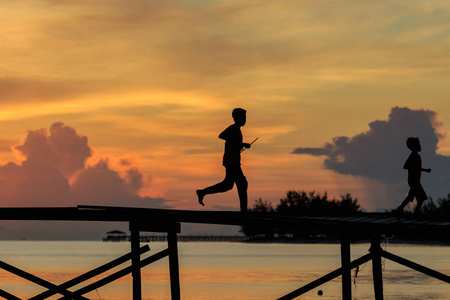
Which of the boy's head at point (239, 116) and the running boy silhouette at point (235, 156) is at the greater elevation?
the boy's head at point (239, 116)

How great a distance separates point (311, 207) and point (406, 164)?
148343 millimetres

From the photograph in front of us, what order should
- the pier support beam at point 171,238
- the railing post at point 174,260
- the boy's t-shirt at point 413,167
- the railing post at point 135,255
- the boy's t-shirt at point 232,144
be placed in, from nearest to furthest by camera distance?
the boy's t-shirt at point 232,144
the pier support beam at point 171,238
the railing post at point 174,260
the railing post at point 135,255
the boy's t-shirt at point 413,167

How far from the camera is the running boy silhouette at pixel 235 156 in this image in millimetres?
17547

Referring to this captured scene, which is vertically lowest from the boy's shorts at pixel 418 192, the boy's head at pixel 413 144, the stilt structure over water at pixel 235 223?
the stilt structure over water at pixel 235 223

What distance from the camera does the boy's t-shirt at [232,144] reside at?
690 inches

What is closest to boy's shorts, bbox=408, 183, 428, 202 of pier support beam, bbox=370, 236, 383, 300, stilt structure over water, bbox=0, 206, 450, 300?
stilt structure over water, bbox=0, 206, 450, 300

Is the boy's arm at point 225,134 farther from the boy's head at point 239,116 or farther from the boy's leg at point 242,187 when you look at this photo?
the boy's leg at point 242,187

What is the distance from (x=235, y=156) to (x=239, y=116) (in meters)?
0.85

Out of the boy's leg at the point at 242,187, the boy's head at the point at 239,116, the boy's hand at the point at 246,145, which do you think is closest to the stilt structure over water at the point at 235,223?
the boy's leg at the point at 242,187

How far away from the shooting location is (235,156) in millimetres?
17562

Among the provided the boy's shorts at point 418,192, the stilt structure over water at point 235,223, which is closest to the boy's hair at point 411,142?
the boy's shorts at point 418,192

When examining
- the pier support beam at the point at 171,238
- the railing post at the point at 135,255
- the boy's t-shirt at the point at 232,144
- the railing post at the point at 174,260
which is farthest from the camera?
the railing post at the point at 135,255

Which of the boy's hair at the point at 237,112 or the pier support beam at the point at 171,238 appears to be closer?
the boy's hair at the point at 237,112

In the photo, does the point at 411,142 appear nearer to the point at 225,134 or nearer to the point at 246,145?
the point at 246,145
